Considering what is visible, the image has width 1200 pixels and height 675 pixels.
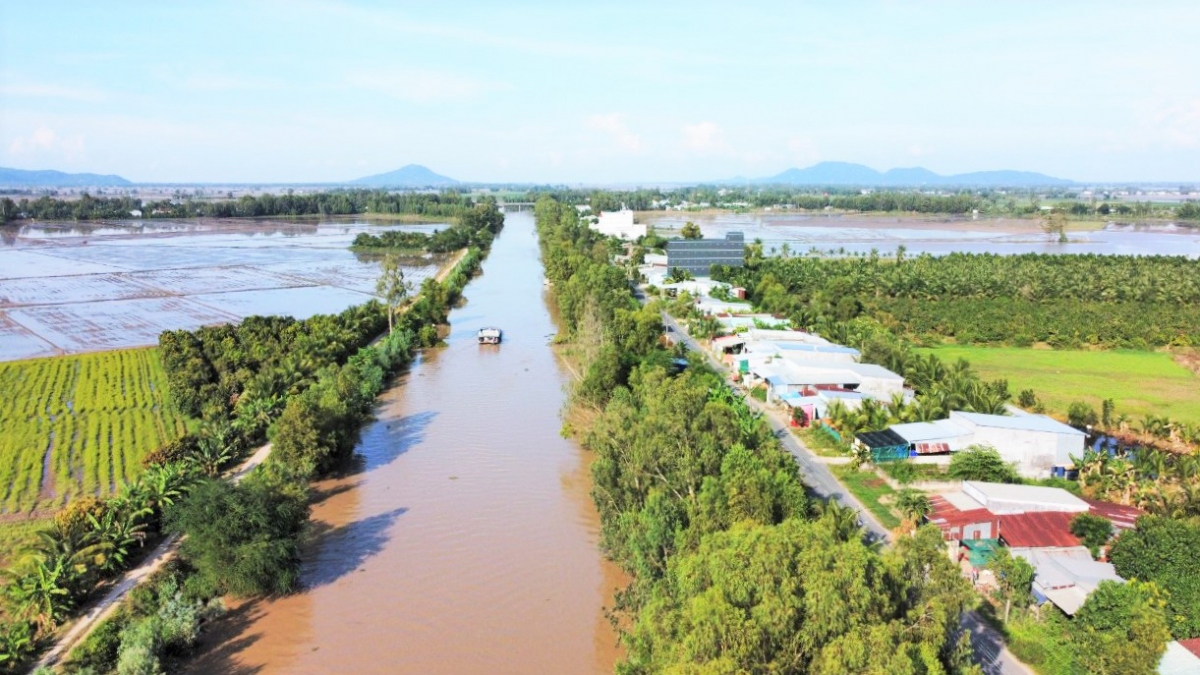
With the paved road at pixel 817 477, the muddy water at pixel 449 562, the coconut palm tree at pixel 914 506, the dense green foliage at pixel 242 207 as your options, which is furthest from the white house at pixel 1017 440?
the dense green foliage at pixel 242 207

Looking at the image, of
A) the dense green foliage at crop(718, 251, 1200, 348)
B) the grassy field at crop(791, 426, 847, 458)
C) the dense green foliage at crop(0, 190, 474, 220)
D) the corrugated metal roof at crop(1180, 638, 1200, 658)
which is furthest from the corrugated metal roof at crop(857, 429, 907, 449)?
the dense green foliage at crop(0, 190, 474, 220)

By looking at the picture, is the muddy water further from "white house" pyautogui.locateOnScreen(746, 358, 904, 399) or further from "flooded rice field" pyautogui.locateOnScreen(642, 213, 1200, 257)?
"flooded rice field" pyautogui.locateOnScreen(642, 213, 1200, 257)

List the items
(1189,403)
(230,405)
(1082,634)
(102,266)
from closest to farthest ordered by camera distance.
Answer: (1082,634)
(230,405)
(1189,403)
(102,266)

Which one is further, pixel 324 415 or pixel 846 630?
pixel 324 415

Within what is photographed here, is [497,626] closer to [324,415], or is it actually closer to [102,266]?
[324,415]

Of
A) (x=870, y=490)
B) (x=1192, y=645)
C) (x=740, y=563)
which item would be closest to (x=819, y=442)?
(x=870, y=490)

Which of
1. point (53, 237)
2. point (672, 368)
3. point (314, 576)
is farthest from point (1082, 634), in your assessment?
point (53, 237)

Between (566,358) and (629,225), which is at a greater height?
(629,225)
